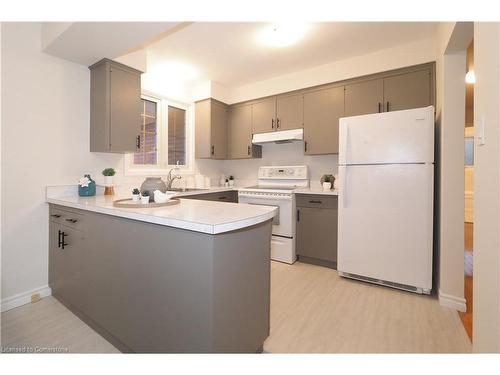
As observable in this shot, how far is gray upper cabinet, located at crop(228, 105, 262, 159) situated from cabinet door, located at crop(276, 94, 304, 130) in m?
0.49

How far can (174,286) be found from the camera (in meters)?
1.16

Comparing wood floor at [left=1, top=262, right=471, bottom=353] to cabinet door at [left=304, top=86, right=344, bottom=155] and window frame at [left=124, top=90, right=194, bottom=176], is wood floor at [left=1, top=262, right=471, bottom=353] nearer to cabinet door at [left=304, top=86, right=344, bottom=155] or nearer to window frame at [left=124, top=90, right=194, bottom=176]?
window frame at [left=124, top=90, right=194, bottom=176]

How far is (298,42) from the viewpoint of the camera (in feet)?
8.30

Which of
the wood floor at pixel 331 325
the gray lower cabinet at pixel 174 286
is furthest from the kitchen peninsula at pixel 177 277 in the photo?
the wood floor at pixel 331 325

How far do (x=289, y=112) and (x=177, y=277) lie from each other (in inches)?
109

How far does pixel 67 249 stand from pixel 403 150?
2.99 meters

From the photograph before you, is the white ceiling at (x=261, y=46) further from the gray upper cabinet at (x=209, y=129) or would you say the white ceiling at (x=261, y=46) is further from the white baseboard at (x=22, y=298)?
the white baseboard at (x=22, y=298)

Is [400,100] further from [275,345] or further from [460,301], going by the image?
[275,345]

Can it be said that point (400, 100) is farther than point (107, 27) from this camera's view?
Yes

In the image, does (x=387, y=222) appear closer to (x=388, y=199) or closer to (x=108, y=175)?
(x=388, y=199)

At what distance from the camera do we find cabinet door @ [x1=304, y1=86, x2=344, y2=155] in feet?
9.69

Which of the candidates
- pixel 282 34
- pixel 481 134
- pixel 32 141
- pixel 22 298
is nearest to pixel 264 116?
pixel 282 34

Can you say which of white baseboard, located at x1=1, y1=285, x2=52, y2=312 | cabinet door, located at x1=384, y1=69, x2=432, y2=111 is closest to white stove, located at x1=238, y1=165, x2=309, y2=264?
cabinet door, located at x1=384, y1=69, x2=432, y2=111
